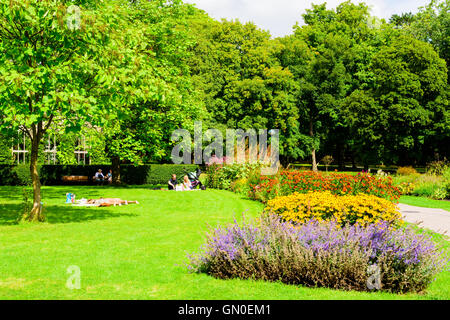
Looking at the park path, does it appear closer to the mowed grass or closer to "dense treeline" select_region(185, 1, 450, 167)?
the mowed grass

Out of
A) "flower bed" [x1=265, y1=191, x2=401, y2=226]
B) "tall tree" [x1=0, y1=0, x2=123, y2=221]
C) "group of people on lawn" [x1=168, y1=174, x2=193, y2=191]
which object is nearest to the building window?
"group of people on lawn" [x1=168, y1=174, x2=193, y2=191]

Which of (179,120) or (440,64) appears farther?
(440,64)

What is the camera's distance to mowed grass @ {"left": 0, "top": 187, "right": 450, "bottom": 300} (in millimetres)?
5805

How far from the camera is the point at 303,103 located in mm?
46031

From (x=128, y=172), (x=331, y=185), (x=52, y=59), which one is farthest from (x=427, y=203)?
(x=128, y=172)

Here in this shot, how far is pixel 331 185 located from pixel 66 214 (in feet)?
29.2

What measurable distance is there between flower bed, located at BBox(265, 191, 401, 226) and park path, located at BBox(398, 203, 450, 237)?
237 cm

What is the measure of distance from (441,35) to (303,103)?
45.7ft

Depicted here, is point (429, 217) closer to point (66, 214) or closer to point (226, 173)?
point (66, 214)

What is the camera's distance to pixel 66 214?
14.3 meters

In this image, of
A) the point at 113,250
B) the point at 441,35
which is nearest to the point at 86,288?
the point at 113,250

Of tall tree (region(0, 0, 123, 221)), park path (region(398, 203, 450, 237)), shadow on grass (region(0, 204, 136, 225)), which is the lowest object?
park path (region(398, 203, 450, 237))

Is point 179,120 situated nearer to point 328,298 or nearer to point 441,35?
point 328,298
